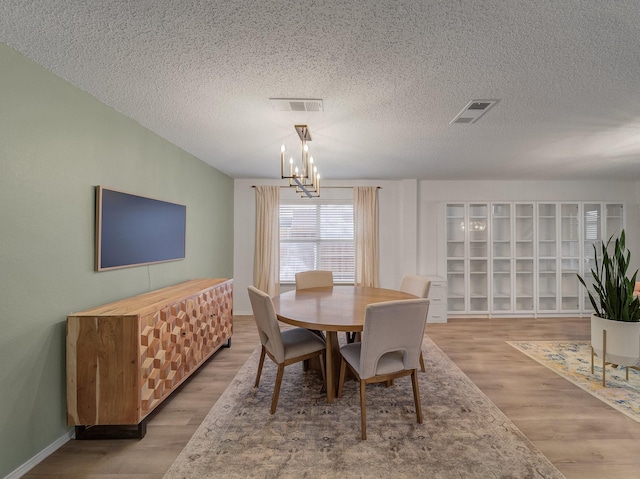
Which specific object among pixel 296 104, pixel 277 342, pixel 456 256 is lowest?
pixel 277 342

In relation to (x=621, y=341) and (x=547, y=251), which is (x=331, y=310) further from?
(x=547, y=251)

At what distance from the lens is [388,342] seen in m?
1.91

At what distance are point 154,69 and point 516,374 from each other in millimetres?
3853

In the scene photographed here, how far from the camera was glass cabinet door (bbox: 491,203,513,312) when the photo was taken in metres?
4.81

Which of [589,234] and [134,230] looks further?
[589,234]

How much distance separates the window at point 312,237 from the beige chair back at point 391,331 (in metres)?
2.95

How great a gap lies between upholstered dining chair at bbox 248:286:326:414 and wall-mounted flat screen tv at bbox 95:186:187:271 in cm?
105

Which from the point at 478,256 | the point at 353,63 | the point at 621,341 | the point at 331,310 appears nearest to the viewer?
the point at 353,63

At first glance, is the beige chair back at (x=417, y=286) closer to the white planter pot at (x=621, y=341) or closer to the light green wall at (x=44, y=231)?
the white planter pot at (x=621, y=341)

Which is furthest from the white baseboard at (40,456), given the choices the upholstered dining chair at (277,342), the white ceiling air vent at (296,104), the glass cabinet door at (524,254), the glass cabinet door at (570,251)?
the glass cabinet door at (570,251)

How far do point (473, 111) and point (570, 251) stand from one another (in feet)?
13.7

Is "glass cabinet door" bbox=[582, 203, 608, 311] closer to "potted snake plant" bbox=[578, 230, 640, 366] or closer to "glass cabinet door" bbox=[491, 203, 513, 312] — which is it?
"glass cabinet door" bbox=[491, 203, 513, 312]

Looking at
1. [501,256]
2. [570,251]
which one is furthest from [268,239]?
[570,251]

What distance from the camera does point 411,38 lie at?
1.39m
